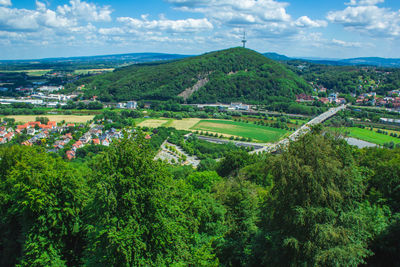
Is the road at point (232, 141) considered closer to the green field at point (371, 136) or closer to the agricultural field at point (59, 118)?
the green field at point (371, 136)

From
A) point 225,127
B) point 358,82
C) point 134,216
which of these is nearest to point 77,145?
point 225,127

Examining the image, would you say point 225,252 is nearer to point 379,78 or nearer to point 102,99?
point 102,99

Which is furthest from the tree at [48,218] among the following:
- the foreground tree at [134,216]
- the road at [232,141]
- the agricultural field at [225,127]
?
the agricultural field at [225,127]

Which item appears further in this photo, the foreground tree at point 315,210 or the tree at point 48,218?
the tree at point 48,218

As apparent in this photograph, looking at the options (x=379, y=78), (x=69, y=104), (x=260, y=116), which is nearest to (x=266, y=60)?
(x=379, y=78)

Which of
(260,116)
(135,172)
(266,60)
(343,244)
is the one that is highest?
(266,60)

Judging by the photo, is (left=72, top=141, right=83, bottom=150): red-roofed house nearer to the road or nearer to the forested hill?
the road

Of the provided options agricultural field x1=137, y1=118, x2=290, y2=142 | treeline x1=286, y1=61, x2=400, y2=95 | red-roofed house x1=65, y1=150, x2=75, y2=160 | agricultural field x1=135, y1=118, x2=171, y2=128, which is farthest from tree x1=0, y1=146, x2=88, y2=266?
treeline x1=286, y1=61, x2=400, y2=95
